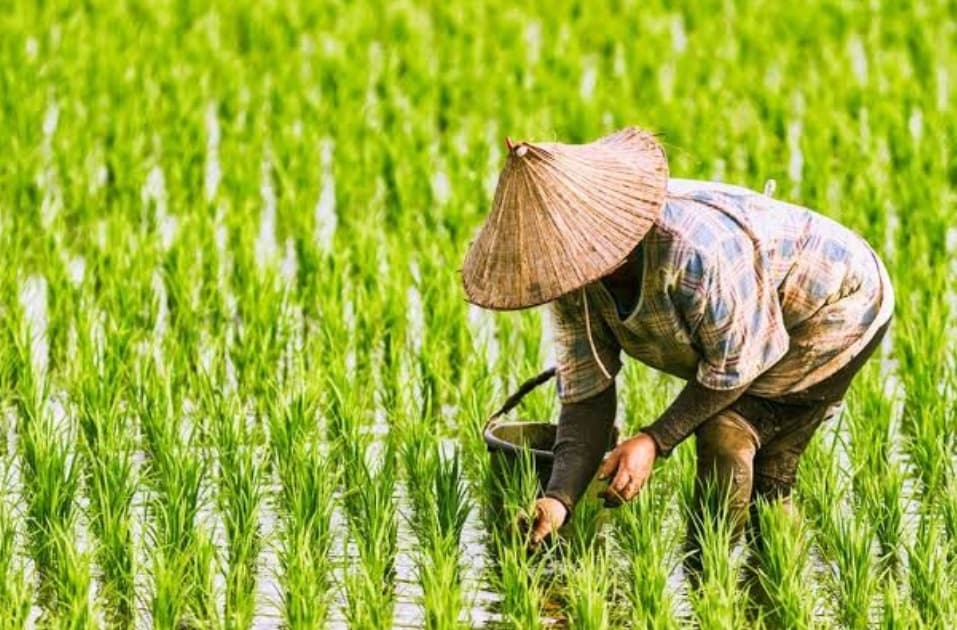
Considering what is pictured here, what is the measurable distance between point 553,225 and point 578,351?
36 cm

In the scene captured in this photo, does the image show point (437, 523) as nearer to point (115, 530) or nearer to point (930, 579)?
point (115, 530)

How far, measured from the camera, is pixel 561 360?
4.13 metres

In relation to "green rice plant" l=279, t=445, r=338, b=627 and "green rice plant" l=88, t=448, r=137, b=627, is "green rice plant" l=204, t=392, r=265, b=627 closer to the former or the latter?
"green rice plant" l=279, t=445, r=338, b=627

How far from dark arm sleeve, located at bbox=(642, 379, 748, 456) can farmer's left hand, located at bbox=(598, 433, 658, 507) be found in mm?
23

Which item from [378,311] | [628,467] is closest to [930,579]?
[628,467]

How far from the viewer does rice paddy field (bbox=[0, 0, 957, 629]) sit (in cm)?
418

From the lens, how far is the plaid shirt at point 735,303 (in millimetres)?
3898

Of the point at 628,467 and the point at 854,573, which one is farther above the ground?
the point at 628,467

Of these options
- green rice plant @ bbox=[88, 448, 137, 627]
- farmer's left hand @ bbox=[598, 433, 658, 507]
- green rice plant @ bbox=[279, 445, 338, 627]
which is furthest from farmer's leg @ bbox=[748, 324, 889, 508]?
green rice plant @ bbox=[88, 448, 137, 627]

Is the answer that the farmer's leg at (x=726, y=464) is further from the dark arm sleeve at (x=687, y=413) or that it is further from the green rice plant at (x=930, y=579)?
the green rice plant at (x=930, y=579)

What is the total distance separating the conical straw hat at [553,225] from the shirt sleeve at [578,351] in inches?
9.5

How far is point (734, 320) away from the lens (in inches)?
154

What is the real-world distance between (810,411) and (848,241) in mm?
351

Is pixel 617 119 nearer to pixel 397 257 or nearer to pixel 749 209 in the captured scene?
pixel 397 257
